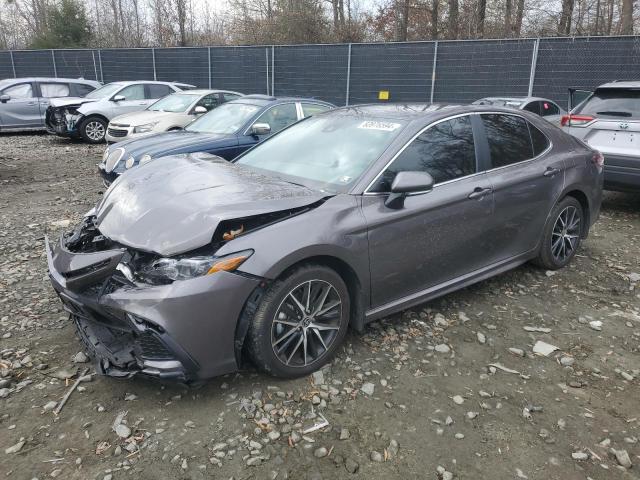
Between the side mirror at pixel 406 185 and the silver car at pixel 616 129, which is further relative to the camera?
the silver car at pixel 616 129

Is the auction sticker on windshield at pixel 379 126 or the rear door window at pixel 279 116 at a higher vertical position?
the auction sticker on windshield at pixel 379 126

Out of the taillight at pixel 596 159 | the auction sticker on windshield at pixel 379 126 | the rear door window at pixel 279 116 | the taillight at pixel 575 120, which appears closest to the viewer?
the auction sticker on windshield at pixel 379 126

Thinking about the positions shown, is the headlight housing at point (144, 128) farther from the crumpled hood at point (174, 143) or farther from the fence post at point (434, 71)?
the fence post at point (434, 71)

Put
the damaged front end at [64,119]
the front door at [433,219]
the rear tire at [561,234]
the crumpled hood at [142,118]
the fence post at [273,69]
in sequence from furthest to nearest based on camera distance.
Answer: the fence post at [273,69], the damaged front end at [64,119], the crumpled hood at [142,118], the rear tire at [561,234], the front door at [433,219]

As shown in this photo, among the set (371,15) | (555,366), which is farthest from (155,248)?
(371,15)

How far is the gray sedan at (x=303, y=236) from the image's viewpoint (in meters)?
2.69

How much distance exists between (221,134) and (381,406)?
5.21 meters

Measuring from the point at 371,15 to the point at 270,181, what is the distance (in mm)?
25408

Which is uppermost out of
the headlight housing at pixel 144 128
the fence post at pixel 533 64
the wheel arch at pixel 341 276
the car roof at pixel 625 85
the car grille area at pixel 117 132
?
the fence post at pixel 533 64

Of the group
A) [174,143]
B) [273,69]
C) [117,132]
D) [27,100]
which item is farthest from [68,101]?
[174,143]

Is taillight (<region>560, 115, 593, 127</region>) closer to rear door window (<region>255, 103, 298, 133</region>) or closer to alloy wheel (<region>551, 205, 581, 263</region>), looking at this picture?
alloy wheel (<region>551, 205, 581, 263</region>)

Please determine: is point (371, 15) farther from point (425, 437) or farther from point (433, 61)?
→ point (425, 437)

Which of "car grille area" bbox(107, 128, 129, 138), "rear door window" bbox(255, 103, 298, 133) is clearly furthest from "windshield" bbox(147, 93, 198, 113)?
"rear door window" bbox(255, 103, 298, 133)

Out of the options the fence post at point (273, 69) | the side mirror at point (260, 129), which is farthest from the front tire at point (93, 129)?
the side mirror at point (260, 129)
